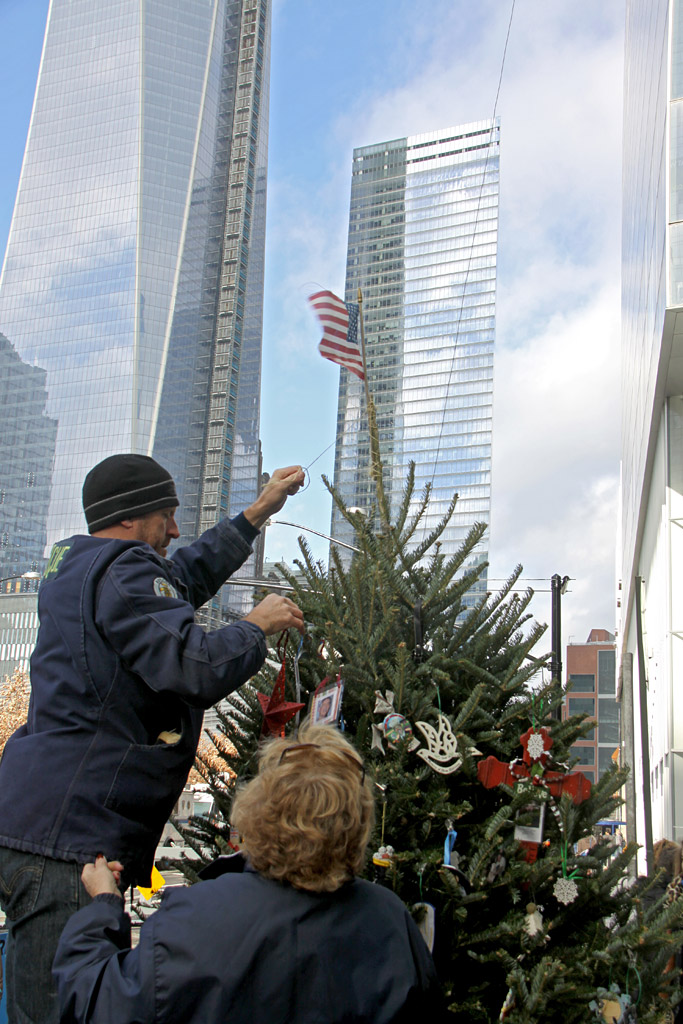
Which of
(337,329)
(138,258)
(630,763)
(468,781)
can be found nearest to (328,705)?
(468,781)

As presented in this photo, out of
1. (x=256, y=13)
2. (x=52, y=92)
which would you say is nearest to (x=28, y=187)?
(x=52, y=92)

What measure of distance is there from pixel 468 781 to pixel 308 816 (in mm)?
1263

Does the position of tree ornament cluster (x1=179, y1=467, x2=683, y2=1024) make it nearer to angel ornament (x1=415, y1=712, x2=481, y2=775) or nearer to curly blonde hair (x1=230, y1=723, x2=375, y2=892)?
angel ornament (x1=415, y1=712, x2=481, y2=775)

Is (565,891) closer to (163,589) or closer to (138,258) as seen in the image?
(163,589)

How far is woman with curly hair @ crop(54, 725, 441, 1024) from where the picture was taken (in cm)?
149

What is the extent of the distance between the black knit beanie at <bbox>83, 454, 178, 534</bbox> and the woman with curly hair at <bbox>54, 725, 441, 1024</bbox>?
2.84 feet

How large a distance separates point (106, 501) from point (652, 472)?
47.6ft

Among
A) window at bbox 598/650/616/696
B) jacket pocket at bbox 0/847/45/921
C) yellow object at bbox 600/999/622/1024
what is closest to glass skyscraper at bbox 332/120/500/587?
window at bbox 598/650/616/696

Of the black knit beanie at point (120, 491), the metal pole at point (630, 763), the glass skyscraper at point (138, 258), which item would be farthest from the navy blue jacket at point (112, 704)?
the glass skyscraper at point (138, 258)

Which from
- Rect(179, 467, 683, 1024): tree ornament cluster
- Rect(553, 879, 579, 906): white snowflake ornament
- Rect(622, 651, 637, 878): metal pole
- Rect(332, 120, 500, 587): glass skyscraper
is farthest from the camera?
Rect(332, 120, 500, 587): glass skyscraper

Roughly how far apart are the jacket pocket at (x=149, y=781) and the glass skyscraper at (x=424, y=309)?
13735 centimetres

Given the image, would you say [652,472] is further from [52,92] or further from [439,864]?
[52,92]

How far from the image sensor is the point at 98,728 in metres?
1.92

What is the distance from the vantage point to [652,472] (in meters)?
15.2
